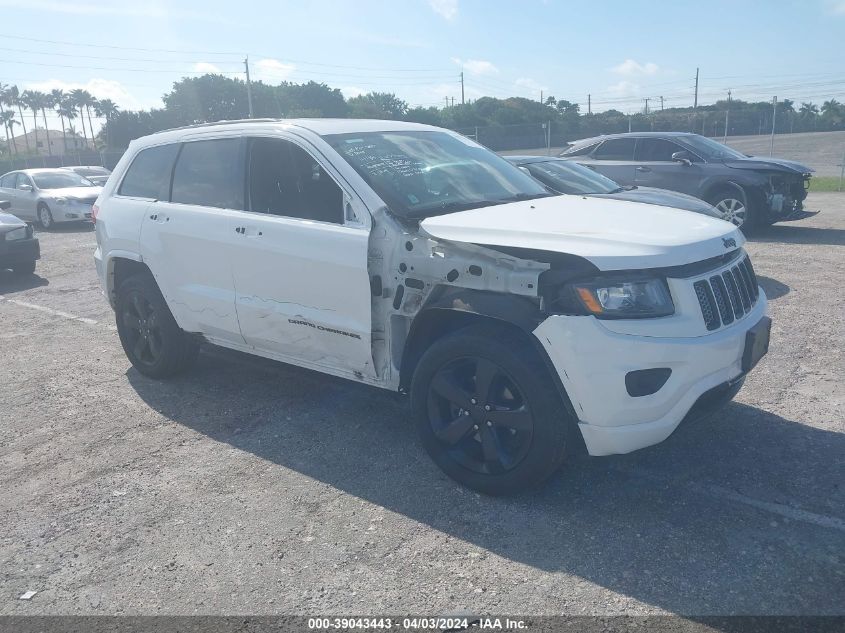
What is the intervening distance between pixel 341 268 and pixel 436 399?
93 cm

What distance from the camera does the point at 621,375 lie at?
3365mm

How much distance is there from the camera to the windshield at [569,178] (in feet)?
29.9

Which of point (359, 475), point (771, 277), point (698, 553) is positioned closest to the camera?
point (698, 553)

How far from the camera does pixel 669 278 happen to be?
3.51 metres

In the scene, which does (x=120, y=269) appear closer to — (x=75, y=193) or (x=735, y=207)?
(x=735, y=207)

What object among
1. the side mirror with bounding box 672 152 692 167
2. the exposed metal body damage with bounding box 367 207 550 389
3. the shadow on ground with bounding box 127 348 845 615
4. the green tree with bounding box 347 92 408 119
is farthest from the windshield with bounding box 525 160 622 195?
the green tree with bounding box 347 92 408 119

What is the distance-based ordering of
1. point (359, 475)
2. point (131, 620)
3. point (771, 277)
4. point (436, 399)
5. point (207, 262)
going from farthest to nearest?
1. point (771, 277)
2. point (207, 262)
3. point (359, 475)
4. point (436, 399)
5. point (131, 620)

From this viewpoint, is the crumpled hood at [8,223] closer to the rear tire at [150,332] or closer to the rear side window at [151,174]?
the rear side window at [151,174]

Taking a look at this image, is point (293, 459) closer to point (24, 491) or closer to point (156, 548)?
point (156, 548)

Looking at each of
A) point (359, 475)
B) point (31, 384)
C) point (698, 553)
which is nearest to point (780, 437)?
point (698, 553)

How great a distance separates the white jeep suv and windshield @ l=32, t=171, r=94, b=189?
14865 millimetres

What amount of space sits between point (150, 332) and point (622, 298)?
3.82m

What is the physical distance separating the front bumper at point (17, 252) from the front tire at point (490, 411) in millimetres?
9247

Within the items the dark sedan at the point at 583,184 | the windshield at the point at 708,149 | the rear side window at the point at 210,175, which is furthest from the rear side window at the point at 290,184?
the windshield at the point at 708,149
